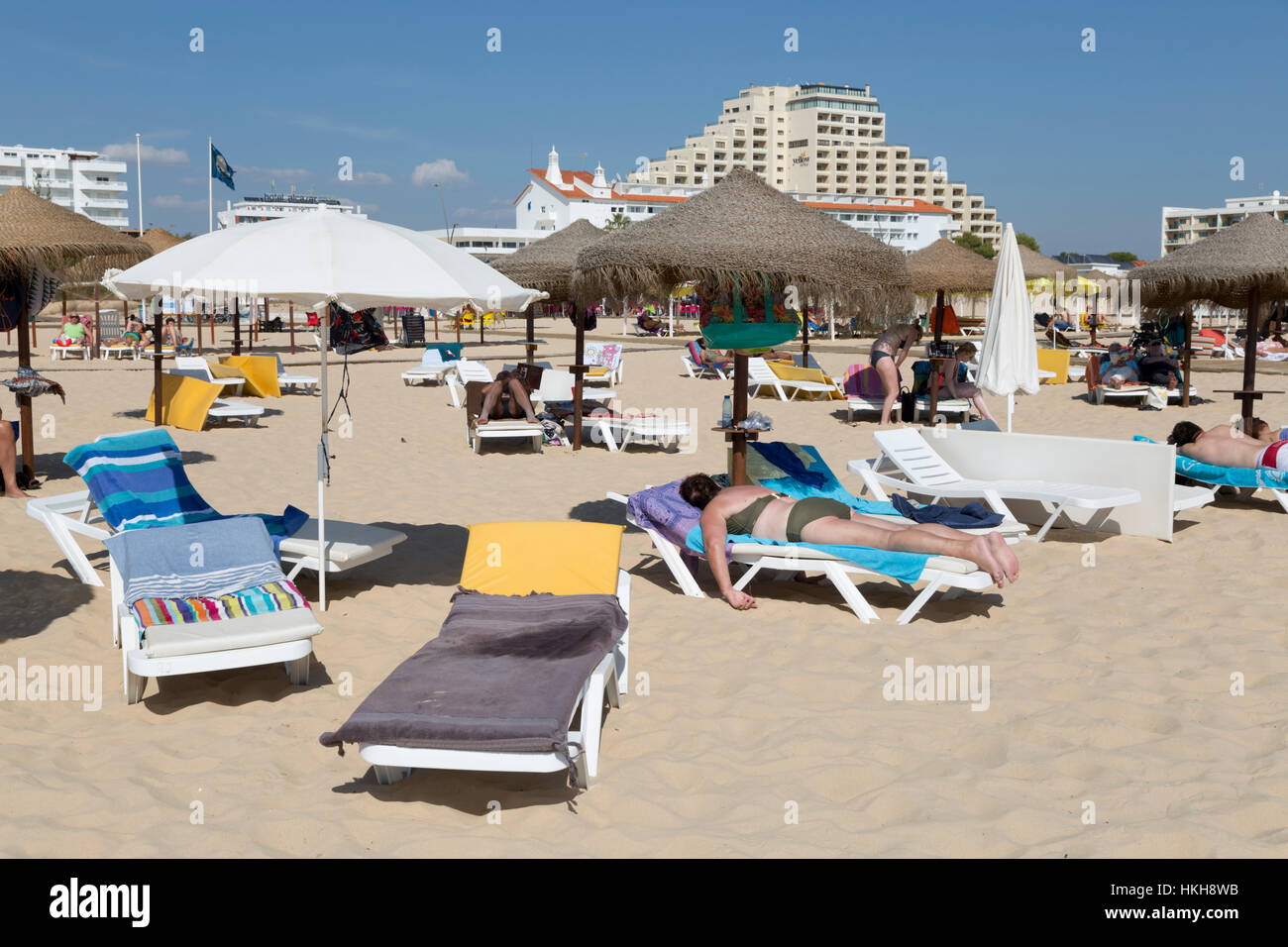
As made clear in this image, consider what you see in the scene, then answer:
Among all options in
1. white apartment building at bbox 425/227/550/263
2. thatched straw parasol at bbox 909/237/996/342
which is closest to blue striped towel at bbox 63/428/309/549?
thatched straw parasol at bbox 909/237/996/342

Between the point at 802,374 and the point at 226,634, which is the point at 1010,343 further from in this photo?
the point at 226,634

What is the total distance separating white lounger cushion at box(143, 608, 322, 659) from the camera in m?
4.04

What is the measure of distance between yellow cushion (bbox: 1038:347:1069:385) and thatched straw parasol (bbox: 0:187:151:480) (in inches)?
558

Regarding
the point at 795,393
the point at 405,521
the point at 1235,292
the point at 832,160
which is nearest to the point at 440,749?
the point at 405,521

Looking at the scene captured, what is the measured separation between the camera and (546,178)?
9262 cm

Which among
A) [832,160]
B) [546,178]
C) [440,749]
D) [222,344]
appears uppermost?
[832,160]

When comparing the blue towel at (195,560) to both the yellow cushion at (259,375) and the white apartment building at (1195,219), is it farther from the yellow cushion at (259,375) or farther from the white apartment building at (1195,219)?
the white apartment building at (1195,219)

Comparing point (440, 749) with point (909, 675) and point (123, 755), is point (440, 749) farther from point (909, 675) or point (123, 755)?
point (909, 675)

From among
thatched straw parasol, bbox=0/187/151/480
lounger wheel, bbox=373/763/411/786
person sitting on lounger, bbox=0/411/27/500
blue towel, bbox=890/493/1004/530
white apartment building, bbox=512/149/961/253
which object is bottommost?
lounger wheel, bbox=373/763/411/786

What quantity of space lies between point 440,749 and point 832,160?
125956mm

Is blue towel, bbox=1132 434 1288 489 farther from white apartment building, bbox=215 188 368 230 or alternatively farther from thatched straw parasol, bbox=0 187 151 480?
white apartment building, bbox=215 188 368 230

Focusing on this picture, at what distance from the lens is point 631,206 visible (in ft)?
294

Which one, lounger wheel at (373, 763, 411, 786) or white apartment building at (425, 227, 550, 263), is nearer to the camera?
lounger wheel at (373, 763, 411, 786)

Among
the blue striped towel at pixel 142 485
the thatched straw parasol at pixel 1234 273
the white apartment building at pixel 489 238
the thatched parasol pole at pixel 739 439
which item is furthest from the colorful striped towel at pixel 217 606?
the white apartment building at pixel 489 238
